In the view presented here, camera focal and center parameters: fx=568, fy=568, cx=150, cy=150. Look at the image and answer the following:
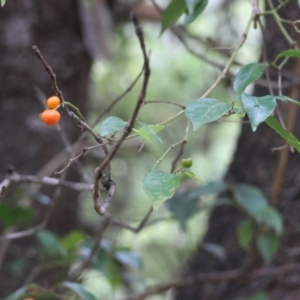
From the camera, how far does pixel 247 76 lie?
58cm

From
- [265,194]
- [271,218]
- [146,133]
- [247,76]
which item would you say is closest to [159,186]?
[146,133]

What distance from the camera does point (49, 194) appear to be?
118cm

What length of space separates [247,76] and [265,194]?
1.80 ft

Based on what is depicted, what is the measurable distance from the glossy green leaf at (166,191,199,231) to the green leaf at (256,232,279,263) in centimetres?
12

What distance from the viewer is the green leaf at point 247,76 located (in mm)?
578

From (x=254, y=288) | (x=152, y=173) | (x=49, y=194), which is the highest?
(x=49, y=194)

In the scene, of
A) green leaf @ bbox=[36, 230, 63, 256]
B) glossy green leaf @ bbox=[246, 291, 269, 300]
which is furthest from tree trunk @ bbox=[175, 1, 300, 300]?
green leaf @ bbox=[36, 230, 63, 256]

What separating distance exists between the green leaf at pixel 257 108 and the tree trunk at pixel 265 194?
0.50m

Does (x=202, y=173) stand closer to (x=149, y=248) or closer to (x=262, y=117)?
(x=149, y=248)

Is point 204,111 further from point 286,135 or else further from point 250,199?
point 250,199

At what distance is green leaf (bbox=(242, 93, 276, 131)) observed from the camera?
432 millimetres

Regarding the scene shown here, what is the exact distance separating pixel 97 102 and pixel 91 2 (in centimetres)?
63

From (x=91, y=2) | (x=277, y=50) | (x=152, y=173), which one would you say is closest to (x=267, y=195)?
(x=277, y=50)

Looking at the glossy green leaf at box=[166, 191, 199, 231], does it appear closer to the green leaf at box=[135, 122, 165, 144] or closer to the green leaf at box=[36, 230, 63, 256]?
the green leaf at box=[36, 230, 63, 256]
